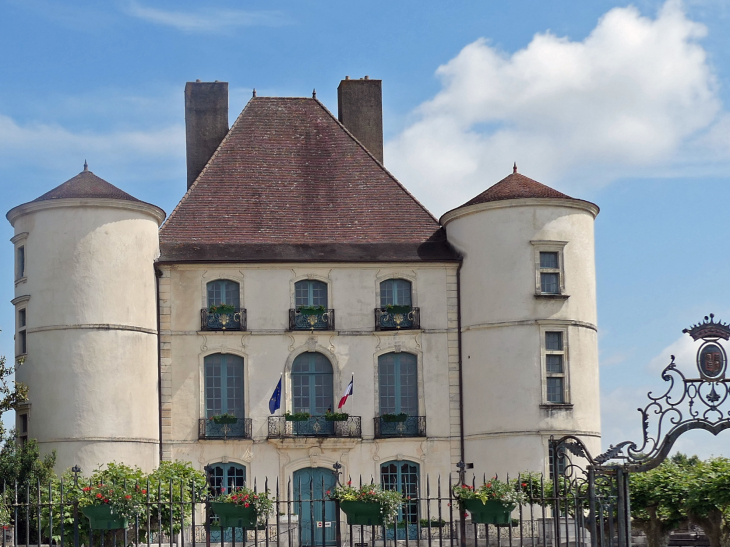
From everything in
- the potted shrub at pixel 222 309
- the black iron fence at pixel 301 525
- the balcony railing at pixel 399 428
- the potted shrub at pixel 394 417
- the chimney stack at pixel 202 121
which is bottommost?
the black iron fence at pixel 301 525

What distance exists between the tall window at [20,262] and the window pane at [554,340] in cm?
1381

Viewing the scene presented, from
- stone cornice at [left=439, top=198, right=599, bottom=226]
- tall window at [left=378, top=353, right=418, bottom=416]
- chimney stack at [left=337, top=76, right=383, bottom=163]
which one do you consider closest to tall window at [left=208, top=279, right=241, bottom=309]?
tall window at [left=378, top=353, right=418, bottom=416]

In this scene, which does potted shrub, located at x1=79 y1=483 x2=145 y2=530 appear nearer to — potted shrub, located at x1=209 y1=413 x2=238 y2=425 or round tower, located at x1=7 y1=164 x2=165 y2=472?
round tower, located at x1=7 y1=164 x2=165 y2=472

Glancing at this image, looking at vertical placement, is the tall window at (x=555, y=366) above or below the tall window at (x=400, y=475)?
above

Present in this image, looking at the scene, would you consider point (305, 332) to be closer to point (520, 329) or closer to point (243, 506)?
point (520, 329)

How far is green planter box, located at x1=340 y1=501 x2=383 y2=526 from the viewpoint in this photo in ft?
60.9

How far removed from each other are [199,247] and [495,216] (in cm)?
794

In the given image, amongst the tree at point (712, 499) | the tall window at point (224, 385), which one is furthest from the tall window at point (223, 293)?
the tree at point (712, 499)

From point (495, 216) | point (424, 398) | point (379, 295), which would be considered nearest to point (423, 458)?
point (424, 398)

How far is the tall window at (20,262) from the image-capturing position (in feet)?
114

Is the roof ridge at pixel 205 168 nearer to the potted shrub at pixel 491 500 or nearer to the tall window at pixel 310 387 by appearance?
the tall window at pixel 310 387

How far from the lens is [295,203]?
1464 inches

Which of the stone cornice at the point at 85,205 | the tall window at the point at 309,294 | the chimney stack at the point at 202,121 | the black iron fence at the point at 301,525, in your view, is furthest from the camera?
the chimney stack at the point at 202,121

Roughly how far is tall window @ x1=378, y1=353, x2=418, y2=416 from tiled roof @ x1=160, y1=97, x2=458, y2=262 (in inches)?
108
